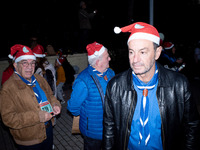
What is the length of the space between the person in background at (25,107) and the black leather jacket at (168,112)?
1.21m

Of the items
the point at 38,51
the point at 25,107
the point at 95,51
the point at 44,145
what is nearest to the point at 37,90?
the point at 25,107

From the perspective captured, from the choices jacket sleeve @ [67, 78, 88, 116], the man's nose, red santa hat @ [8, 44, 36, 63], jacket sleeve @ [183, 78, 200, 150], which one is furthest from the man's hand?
jacket sleeve @ [183, 78, 200, 150]

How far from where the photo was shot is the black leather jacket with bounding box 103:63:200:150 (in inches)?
70.2

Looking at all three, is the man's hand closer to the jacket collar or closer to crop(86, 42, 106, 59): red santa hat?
crop(86, 42, 106, 59): red santa hat

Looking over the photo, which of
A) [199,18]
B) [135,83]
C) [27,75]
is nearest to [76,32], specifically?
[27,75]

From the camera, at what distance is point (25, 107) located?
252 centimetres

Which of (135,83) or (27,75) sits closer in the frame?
(135,83)

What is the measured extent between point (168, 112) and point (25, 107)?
6.86 feet

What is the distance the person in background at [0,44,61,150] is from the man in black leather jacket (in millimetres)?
1254

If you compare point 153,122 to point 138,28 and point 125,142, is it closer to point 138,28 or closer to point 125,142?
point 125,142

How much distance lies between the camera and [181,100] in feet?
5.89

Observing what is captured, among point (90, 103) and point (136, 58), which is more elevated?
point (136, 58)

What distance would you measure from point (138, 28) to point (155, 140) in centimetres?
131

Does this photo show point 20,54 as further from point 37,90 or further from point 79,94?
point 79,94
